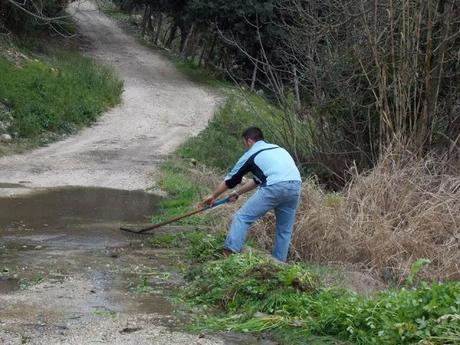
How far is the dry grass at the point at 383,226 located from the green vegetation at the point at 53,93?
11052mm

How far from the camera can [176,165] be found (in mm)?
17094

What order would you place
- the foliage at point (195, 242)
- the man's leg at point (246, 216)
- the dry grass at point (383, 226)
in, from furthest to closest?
the dry grass at point (383, 226), the foliage at point (195, 242), the man's leg at point (246, 216)

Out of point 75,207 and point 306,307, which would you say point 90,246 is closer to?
point 75,207

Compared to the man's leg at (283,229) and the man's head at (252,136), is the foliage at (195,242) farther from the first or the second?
the man's head at (252,136)

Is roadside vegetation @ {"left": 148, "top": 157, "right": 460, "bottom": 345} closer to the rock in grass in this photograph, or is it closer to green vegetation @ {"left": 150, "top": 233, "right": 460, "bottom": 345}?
green vegetation @ {"left": 150, "top": 233, "right": 460, "bottom": 345}

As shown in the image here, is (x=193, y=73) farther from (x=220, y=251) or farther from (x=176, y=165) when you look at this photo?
(x=220, y=251)

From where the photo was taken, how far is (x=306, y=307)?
20.1 feet

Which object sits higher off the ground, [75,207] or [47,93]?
[75,207]

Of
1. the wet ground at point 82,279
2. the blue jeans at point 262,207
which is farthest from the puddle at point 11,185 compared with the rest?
the blue jeans at point 262,207

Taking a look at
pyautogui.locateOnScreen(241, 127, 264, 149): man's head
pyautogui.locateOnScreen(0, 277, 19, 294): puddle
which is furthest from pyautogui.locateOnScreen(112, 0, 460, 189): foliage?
pyautogui.locateOnScreen(0, 277, 19, 294): puddle

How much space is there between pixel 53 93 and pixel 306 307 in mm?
18252

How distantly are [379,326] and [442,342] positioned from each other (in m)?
0.50

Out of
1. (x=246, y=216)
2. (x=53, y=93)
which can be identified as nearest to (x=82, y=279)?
(x=246, y=216)

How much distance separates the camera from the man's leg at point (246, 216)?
8.44 metres
